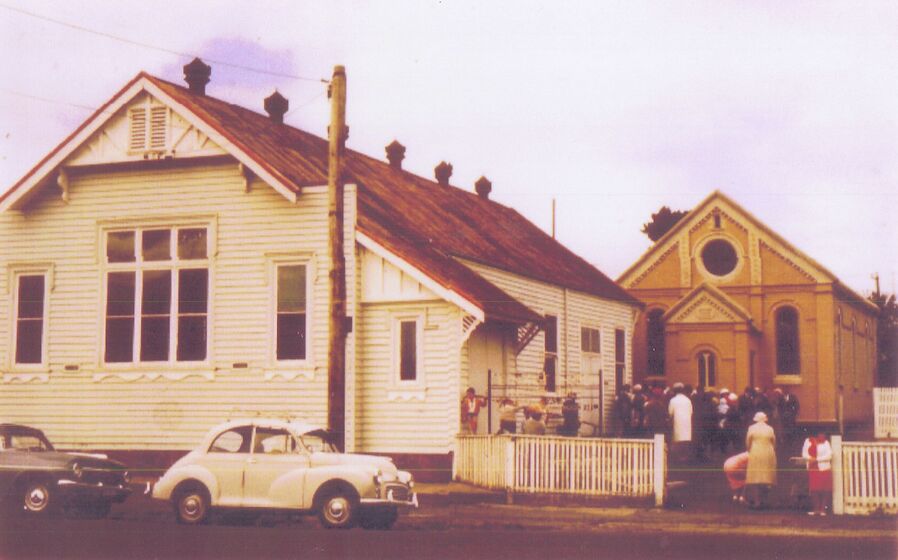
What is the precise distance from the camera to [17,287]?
28.5m

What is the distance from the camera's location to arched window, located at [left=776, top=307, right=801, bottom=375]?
52.3m

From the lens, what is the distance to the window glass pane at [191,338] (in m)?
27.2

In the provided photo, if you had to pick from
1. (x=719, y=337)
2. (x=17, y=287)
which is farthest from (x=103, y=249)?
(x=719, y=337)

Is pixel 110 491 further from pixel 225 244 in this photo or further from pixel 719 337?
pixel 719 337

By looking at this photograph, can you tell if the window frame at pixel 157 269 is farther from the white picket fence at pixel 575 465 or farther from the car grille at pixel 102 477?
the white picket fence at pixel 575 465

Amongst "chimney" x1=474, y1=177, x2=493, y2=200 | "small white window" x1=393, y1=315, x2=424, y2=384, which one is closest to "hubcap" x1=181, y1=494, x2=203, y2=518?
"small white window" x1=393, y1=315, x2=424, y2=384

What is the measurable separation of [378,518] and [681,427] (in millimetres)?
10875

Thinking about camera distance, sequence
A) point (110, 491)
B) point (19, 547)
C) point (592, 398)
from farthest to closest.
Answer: point (592, 398), point (110, 491), point (19, 547)

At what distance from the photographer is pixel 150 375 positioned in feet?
89.1

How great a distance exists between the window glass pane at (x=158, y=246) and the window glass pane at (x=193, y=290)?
1.87 feet

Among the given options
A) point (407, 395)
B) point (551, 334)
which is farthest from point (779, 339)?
point (407, 395)

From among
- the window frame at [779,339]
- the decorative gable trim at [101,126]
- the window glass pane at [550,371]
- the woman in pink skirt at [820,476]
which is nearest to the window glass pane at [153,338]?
the decorative gable trim at [101,126]

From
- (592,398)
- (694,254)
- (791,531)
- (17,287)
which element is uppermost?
(694,254)

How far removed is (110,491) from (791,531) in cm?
1067
